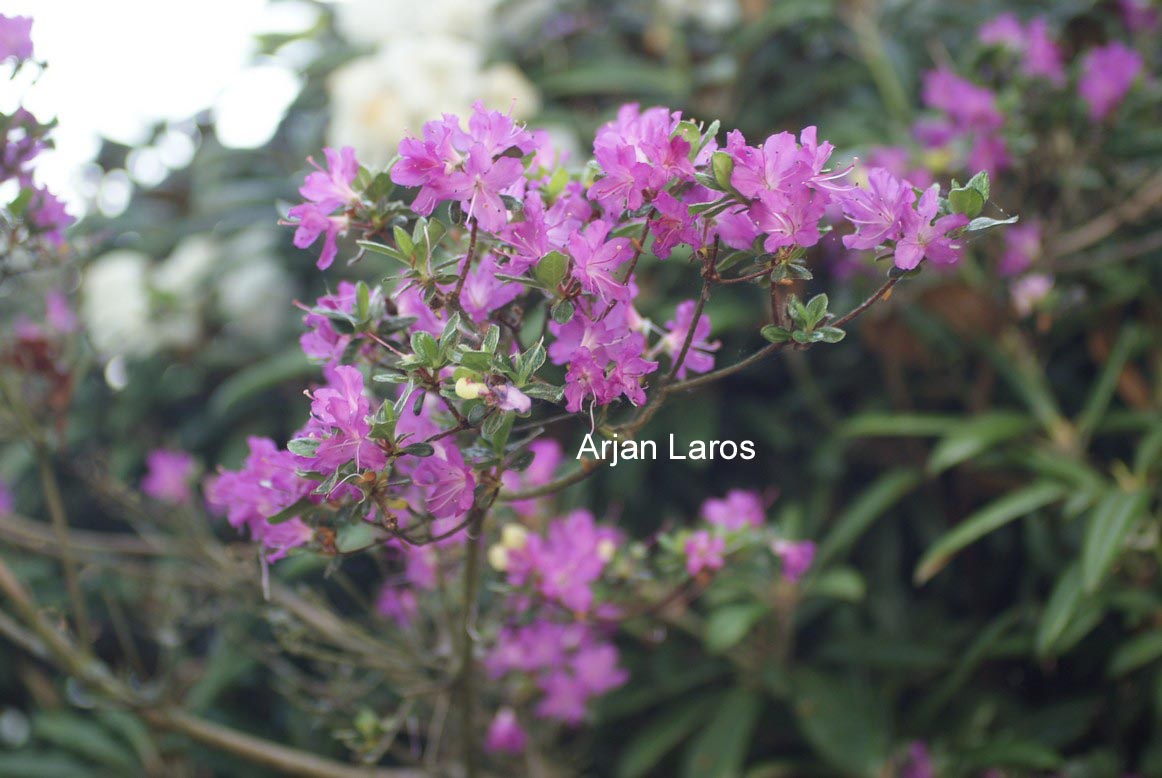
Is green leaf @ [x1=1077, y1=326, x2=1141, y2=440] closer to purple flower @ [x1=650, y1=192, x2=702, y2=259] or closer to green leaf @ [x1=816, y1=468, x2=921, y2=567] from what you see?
green leaf @ [x1=816, y1=468, x2=921, y2=567]

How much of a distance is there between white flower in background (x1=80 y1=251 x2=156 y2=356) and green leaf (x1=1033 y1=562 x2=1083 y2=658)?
1266 mm

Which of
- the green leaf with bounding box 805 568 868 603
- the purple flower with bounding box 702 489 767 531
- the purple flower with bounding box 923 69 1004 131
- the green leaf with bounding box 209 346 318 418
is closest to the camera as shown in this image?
the purple flower with bounding box 702 489 767 531

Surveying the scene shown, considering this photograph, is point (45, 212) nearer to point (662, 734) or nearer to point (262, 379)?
point (262, 379)

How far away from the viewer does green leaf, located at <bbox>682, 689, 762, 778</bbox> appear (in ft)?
3.34

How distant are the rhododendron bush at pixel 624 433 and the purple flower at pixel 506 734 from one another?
2 cm

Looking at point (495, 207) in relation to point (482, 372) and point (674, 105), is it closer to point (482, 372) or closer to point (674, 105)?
point (482, 372)

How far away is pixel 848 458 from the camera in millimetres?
1282

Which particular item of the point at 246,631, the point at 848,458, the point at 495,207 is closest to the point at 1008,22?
the point at 848,458

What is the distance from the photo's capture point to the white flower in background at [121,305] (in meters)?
1.50

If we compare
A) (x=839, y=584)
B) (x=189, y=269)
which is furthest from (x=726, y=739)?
(x=189, y=269)

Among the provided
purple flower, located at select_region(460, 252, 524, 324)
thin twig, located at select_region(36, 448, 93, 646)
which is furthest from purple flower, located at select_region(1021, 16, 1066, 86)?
thin twig, located at select_region(36, 448, 93, 646)

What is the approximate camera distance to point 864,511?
3.67 feet

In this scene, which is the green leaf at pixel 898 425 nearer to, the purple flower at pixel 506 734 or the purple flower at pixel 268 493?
the purple flower at pixel 506 734

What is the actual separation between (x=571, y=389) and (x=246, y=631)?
934mm
